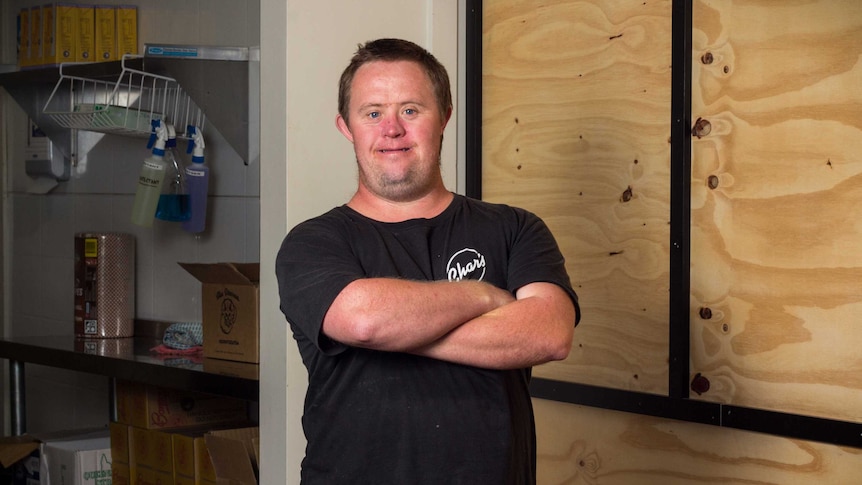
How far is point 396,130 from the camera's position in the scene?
68.6 inches

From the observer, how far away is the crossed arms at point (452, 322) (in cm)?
150

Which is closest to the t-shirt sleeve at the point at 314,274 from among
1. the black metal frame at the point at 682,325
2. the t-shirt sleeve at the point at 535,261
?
the t-shirt sleeve at the point at 535,261

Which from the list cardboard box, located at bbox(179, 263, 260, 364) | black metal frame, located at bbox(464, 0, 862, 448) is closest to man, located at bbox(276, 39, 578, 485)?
black metal frame, located at bbox(464, 0, 862, 448)

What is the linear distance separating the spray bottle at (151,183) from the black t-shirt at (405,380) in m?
1.66

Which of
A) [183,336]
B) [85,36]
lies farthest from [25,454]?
[85,36]

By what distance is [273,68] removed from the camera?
2297 millimetres

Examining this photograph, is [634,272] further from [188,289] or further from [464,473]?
[188,289]

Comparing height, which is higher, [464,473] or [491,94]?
[491,94]

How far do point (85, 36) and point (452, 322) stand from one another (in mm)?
2743

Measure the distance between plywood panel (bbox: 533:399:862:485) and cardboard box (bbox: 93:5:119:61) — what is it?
2.26 meters

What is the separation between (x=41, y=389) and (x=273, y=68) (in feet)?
8.68

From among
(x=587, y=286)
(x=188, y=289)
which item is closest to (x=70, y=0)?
(x=188, y=289)

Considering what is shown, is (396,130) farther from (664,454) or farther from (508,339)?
(664,454)

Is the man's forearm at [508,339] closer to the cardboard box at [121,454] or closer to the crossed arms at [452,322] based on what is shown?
the crossed arms at [452,322]
